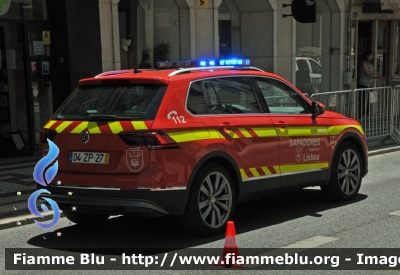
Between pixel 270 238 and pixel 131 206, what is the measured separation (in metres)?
1.47

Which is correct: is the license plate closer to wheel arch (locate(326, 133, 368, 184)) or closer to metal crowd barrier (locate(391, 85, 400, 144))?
wheel arch (locate(326, 133, 368, 184))

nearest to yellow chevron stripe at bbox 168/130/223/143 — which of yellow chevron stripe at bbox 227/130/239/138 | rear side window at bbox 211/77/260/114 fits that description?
yellow chevron stripe at bbox 227/130/239/138

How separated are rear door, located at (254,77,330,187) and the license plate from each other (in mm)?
2087

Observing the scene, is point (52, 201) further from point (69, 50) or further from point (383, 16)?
point (383, 16)

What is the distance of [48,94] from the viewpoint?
1352cm

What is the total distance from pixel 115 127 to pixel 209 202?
1.23 meters

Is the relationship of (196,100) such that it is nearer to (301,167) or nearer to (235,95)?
(235,95)

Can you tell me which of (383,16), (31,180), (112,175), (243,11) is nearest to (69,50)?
(31,180)

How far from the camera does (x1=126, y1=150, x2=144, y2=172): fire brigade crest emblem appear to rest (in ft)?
21.4

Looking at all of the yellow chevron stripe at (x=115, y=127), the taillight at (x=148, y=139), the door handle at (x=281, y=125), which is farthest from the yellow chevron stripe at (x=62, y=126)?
the door handle at (x=281, y=125)

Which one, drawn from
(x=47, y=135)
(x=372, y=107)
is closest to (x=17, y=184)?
(x=47, y=135)

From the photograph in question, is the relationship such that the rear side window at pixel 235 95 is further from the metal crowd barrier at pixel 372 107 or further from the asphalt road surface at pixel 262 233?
the metal crowd barrier at pixel 372 107

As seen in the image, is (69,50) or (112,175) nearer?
(112,175)

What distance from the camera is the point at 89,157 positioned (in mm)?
6789
